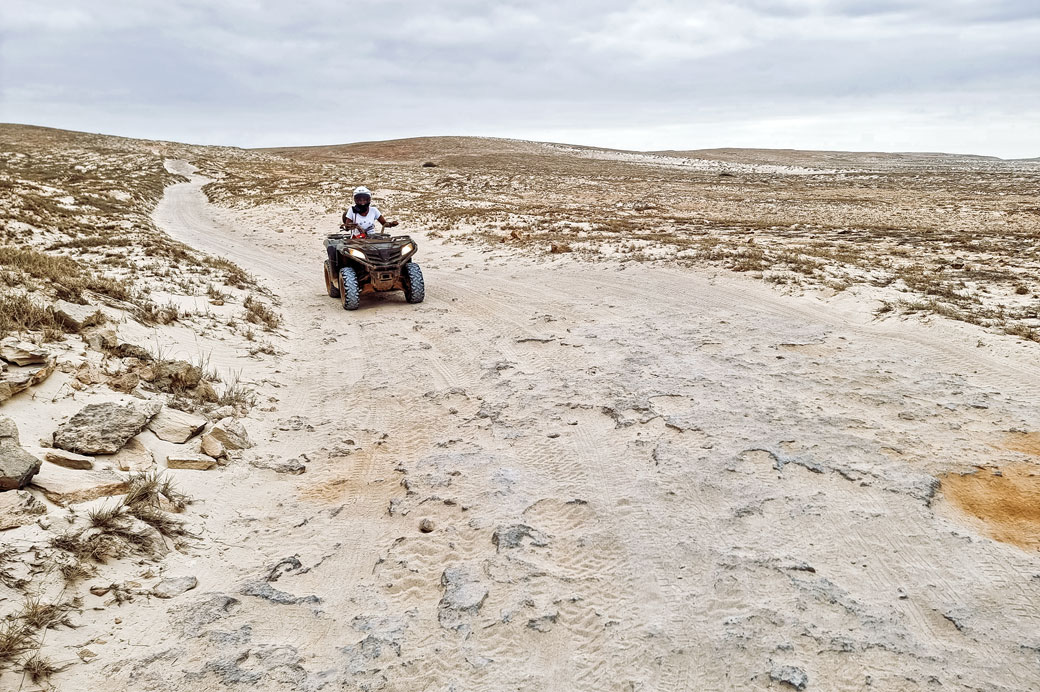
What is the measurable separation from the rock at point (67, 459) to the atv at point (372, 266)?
19.2 feet

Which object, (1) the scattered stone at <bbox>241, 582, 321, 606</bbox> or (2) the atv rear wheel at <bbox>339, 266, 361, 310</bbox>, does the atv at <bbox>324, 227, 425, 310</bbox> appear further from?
(1) the scattered stone at <bbox>241, 582, 321, 606</bbox>

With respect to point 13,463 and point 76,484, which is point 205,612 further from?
point 13,463

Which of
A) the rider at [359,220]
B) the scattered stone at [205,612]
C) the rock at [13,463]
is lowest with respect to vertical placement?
the scattered stone at [205,612]

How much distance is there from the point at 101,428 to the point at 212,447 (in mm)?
740

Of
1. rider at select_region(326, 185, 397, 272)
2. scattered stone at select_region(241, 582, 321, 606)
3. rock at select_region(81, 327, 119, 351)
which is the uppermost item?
rider at select_region(326, 185, 397, 272)

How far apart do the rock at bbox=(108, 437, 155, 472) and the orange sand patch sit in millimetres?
5472

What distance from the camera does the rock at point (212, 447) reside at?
4.80m

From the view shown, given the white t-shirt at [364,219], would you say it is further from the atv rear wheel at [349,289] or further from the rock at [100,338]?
the rock at [100,338]

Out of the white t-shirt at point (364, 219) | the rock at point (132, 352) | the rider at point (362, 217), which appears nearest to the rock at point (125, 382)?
the rock at point (132, 352)

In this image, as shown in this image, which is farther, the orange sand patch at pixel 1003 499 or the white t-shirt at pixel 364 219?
the white t-shirt at pixel 364 219

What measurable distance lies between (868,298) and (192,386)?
8.65m

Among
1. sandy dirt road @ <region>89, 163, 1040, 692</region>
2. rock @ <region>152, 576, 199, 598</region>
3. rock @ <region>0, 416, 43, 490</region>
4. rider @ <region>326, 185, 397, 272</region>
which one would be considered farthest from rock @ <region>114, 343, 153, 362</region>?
rider @ <region>326, 185, 397, 272</region>

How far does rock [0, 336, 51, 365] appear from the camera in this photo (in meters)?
4.91

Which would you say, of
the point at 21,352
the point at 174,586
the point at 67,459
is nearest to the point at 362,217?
the point at 21,352
